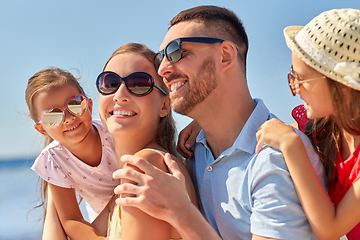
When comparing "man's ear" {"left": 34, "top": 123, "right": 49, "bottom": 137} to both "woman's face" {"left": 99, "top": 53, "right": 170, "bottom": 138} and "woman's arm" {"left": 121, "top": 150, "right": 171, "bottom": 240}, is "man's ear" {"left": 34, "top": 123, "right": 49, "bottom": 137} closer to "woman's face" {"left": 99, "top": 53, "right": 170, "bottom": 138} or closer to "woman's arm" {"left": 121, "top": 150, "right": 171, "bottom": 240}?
"woman's face" {"left": 99, "top": 53, "right": 170, "bottom": 138}

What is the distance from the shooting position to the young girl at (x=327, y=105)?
84.7 inches

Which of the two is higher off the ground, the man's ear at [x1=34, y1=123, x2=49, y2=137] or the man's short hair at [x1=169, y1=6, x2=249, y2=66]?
the man's short hair at [x1=169, y1=6, x2=249, y2=66]

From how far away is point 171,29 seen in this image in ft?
10.1

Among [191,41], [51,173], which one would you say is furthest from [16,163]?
[191,41]

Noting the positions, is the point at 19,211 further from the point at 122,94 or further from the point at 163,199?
the point at 163,199

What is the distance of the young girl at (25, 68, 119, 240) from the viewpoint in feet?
11.8

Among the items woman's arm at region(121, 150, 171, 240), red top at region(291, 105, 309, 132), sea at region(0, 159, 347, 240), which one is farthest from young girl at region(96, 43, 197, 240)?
sea at region(0, 159, 347, 240)

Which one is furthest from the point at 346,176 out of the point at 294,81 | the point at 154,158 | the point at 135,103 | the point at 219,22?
the point at 135,103

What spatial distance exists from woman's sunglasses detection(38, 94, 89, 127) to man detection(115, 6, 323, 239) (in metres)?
1.20

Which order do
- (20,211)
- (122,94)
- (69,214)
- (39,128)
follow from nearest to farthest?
(122,94)
(69,214)
(39,128)
(20,211)

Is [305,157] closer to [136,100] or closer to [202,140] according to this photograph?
[202,140]

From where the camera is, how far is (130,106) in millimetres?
2957

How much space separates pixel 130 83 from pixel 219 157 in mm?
1045

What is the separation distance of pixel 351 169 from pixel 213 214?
1.11 m
